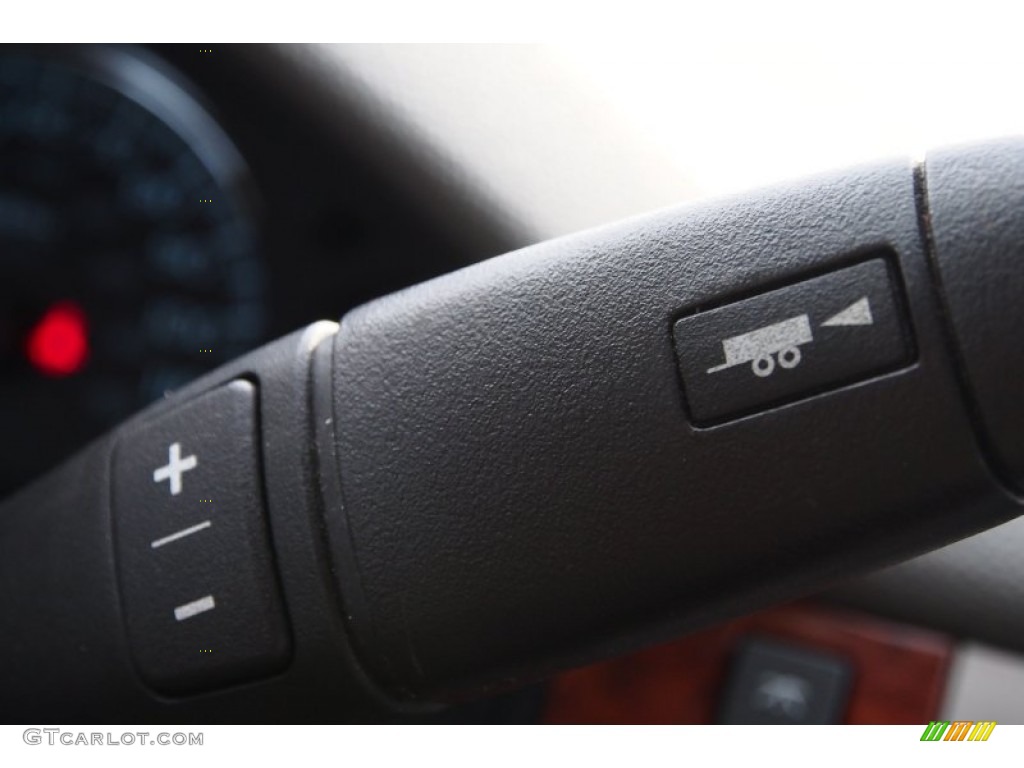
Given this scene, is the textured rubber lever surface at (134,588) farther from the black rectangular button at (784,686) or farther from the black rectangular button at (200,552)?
the black rectangular button at (784,686)

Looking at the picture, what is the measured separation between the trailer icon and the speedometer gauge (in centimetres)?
44

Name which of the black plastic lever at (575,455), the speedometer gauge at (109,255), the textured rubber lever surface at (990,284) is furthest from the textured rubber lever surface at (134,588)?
the textured rubber lever surface at (990,284)

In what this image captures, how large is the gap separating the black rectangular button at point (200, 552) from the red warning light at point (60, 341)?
0.84 ft

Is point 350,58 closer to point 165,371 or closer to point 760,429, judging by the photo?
point 165,371

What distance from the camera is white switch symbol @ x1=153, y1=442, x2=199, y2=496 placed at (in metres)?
0.58

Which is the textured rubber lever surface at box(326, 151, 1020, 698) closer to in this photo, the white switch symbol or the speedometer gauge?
the white switch symbol

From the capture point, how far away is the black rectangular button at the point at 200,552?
1.81 feet

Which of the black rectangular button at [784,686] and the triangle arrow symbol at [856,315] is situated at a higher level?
the triangle arrow symbol at [856,315]

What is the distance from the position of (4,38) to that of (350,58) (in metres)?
0.21

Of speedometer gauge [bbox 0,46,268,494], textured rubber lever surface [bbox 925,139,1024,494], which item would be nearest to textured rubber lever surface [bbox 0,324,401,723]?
speedometer gauge [bbox 0,46,268,494]

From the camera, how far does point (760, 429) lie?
0.47m
